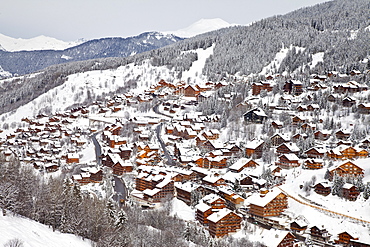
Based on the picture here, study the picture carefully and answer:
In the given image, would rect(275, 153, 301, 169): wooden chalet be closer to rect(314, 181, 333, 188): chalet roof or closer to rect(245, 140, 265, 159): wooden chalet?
rect(245, 140, 265, 159): wooden chalet

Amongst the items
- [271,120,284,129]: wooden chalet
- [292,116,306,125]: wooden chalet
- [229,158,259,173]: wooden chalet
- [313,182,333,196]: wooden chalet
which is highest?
[292,116,306,125]: wooden chalet

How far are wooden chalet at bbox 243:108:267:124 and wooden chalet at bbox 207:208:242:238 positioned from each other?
32428 mm

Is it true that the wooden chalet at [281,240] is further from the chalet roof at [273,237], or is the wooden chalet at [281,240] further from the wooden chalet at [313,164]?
the wooden chalet at [313,164]

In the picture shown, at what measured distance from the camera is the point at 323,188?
4244cm

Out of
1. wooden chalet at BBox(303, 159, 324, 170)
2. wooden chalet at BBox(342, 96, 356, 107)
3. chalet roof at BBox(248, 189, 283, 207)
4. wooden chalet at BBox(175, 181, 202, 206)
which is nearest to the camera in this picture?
chalet roof at BBox(248, 189, 283, 207)

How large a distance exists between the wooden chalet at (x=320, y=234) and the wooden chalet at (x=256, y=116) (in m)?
34.5

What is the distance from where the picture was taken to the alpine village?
37.5m

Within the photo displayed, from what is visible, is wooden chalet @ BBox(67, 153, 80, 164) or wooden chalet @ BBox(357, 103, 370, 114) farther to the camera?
wooden chalet @ BBox(67, 153, 80, 164)

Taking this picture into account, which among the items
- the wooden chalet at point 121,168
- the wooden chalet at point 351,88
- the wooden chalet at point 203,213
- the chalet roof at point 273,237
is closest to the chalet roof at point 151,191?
the wooden chalet at point 203,213

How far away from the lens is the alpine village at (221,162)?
123 ft

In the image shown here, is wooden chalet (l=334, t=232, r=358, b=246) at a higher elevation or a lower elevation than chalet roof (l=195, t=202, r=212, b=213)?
lower

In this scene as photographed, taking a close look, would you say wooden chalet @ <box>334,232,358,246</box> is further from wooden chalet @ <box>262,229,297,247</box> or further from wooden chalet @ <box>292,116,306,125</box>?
wooden chalet @ <box>292,116,306,125</box>

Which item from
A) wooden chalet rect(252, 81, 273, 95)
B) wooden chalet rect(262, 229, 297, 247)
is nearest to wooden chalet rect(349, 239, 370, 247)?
wooden chalet rect(262, 229, 297, 247)

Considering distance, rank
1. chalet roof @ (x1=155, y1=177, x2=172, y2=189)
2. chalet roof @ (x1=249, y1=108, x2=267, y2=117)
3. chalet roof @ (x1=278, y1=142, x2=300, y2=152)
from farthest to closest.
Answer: chalet roof @ (x1=249, y1=108, x2=267, y2=117) → chalet roof @ (x1=278, y1=142, x2=300, y2=152) → chalet roof @ (x1=155, y1=177, x2=172, y2=189)
